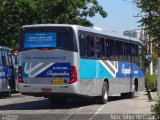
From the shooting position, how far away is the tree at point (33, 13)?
4025cm

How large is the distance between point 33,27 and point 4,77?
10114 millimetres

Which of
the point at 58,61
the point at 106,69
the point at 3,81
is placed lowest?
the point at 3,81

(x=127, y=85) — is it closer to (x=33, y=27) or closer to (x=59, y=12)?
(x=33, y=27)

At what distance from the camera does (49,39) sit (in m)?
20.8

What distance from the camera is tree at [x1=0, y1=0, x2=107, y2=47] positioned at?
40.2 m

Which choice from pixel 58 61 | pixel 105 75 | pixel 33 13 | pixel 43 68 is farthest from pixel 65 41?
pixel 33 13

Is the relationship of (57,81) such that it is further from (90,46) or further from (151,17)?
(151,17)

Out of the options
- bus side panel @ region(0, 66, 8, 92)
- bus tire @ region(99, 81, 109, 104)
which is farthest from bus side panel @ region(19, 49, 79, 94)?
bus side panel @ region(0, 66, 8, 92)

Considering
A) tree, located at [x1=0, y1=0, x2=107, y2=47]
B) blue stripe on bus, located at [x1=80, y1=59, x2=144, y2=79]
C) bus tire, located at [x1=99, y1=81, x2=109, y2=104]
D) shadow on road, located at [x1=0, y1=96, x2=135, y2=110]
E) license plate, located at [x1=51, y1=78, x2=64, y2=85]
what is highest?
tree, located at [x1=0, y1=0, x2=107, y2=47]

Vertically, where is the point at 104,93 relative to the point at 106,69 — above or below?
below

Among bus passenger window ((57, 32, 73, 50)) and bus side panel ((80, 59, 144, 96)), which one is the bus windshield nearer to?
bus passenger window ((57, 32, 73, 50))

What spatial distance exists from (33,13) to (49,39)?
2007 centimetres

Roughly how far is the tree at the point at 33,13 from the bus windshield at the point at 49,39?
1871 centimetres

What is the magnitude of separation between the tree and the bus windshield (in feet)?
61.4
